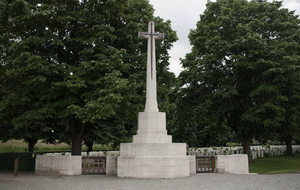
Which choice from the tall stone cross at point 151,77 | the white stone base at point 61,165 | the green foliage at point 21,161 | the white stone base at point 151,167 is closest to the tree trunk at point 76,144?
the green foliage at point 21,161

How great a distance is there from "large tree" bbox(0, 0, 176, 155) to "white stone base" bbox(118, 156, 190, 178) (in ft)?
10.4

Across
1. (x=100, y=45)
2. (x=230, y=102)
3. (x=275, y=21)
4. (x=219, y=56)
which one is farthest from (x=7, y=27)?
(x=275, y=21)

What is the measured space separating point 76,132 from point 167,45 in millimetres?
8695

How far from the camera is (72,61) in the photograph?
17.4 m

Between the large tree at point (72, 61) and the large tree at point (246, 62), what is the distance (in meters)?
5.27

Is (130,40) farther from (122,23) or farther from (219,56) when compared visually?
(219,56)

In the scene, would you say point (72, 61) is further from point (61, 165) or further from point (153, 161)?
point (153, 161)

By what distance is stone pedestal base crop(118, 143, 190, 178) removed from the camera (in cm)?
1176

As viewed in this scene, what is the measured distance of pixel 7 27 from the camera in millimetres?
16094

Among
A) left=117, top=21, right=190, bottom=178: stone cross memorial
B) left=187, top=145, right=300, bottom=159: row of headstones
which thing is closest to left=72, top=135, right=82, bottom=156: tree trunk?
left=117, top=21, right=190, bottom=178: stone cross memorial

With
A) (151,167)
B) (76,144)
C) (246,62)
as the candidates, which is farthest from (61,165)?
(246,62)

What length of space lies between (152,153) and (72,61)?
8.79m

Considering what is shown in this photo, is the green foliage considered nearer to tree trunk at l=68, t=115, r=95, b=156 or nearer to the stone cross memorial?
tree trunk at l=68, t=115, r=95, b=156

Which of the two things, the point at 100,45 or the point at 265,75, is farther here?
the point at 265,75
